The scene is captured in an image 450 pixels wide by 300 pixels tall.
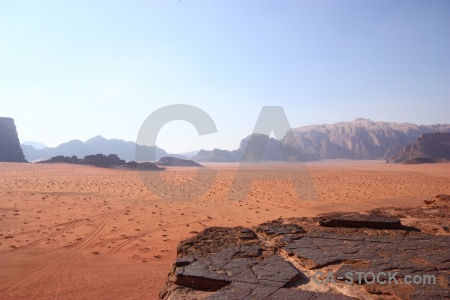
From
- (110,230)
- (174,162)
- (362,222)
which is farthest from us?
(174,162)

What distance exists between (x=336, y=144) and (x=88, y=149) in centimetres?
10390

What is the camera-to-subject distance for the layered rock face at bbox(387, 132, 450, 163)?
210ft

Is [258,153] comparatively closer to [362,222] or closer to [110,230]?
[110,230]

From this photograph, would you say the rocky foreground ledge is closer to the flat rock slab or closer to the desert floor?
the flat rock slab

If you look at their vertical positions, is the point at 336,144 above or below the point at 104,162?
above

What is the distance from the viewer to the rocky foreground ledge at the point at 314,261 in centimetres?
276

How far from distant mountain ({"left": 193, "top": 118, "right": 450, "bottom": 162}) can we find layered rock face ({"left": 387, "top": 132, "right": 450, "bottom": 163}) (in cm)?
2140

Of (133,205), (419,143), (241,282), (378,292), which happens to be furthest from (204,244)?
(419,143)

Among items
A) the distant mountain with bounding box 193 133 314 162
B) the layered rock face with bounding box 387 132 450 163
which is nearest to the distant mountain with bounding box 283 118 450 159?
the distant mountain with bounding box 193 133 314 162

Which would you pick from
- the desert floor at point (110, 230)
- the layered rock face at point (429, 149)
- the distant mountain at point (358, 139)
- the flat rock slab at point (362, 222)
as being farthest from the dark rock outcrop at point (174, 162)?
the flat rock slab at point (362, 222)

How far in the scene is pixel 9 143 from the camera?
60.3 meters

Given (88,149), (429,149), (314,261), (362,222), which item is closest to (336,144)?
(429,149)

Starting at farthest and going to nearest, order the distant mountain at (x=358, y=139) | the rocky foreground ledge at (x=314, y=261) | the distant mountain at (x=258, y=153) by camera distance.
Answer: the distant mountain at (x=358, y=139)
the distant mountain at (x=258, y=153)
the rocky foreground ledge at (x=314, y=261)

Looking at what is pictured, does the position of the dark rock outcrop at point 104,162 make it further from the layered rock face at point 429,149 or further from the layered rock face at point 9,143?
the layered rock face at point 429,149
